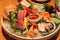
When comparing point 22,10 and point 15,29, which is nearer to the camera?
point 15,29

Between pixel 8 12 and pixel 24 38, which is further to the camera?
pixel 8 12

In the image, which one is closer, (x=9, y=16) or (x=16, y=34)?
(x=16, y=34)

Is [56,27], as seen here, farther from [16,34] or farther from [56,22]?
[16,34]

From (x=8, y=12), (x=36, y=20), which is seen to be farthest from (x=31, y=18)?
(x=8, y=12)

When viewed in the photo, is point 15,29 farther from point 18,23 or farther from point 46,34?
point 46,34

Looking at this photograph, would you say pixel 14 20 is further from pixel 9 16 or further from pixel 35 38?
pixel 35 38

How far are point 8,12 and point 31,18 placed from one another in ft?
0.50

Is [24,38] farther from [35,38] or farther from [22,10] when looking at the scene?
[22,10]

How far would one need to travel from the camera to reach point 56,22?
1.02m

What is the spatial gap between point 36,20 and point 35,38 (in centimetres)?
14

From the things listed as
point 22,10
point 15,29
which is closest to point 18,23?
point 15,29

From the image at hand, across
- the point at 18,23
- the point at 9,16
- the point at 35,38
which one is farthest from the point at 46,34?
the point at 9,16

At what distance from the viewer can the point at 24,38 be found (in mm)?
901

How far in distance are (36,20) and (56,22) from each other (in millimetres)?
126
